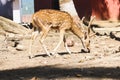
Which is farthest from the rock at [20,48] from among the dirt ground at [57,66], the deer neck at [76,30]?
the deer neck at [76,30]

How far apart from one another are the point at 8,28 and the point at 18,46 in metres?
2.77

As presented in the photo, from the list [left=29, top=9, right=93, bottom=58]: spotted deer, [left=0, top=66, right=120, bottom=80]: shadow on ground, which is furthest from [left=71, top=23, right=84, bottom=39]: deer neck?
[left=0, top=66, right=120, bottom=80]: shadow on ground

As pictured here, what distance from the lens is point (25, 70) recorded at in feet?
28.3

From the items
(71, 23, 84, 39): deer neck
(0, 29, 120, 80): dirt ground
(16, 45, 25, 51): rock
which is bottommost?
(16, 45, 25, 51): rock

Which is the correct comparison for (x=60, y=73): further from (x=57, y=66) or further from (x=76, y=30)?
(x=76, y=30)

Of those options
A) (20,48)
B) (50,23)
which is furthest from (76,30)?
(20,48)

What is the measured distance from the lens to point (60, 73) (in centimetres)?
781

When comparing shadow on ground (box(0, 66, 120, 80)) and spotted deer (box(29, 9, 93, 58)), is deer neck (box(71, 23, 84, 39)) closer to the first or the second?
spotted deer (box(29, 9, 93, 58))

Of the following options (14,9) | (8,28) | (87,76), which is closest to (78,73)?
(87,76)

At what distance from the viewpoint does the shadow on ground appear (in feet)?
24.4

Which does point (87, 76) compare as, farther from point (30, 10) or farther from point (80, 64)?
point (30, 10)

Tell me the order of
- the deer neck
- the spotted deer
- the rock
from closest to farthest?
1. the spotted deer
2. the deer neck
3. the rock

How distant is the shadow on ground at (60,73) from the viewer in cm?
743

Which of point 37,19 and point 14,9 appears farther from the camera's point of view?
point 14,9
